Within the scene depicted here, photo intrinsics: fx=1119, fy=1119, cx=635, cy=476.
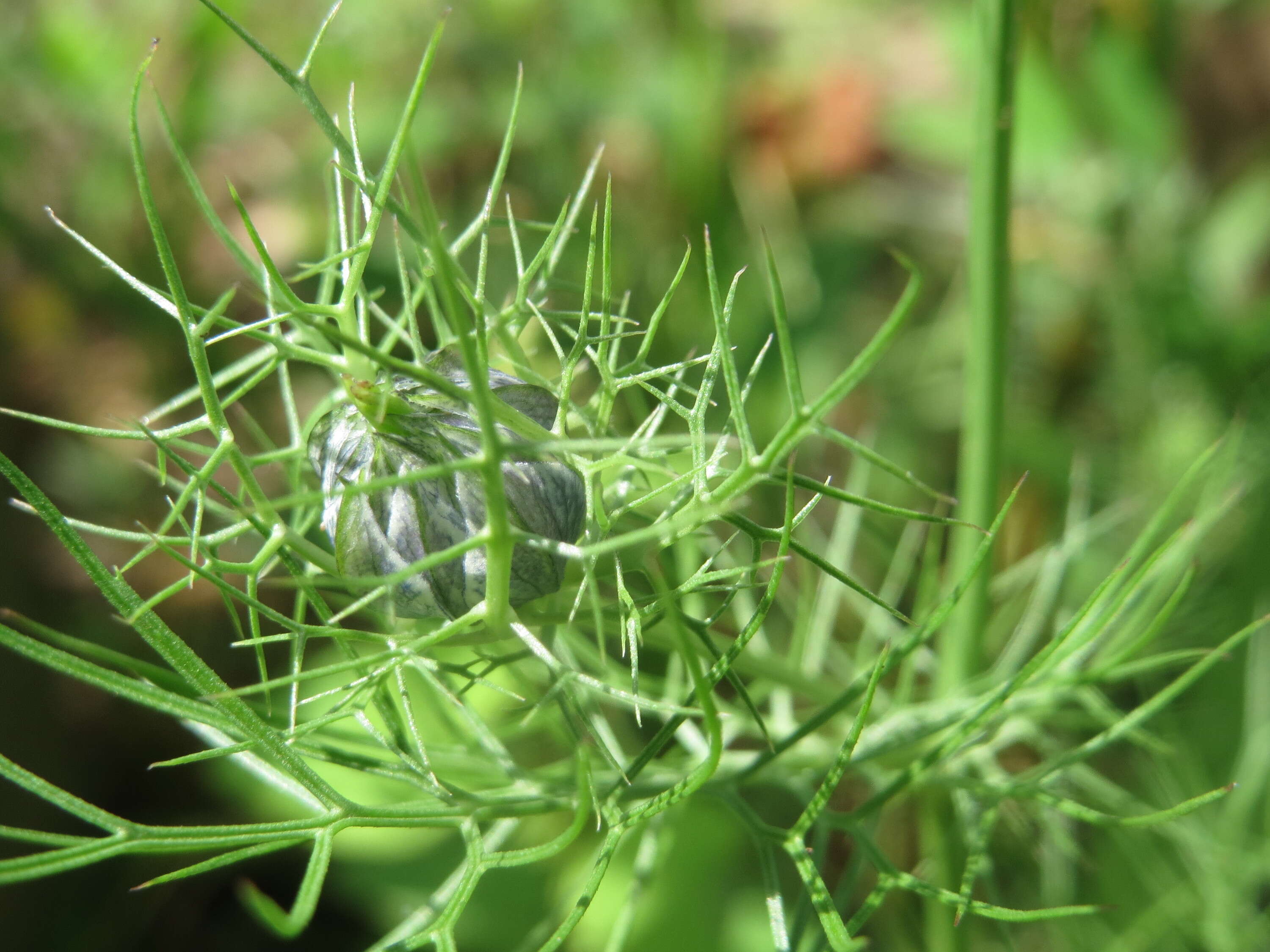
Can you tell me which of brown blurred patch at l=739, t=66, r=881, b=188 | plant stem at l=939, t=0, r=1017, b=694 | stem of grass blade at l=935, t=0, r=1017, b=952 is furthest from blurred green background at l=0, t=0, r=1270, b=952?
plant stem at l=939, t=0, r=1017, b=694

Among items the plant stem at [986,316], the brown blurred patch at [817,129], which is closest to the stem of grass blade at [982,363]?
the plant stem at [986,316]

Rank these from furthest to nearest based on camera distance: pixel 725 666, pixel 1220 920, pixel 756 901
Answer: pixel 756 901 < pixel 1220 920 < pixel 725 666

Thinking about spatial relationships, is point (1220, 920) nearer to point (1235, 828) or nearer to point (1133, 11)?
point (1235, 828)

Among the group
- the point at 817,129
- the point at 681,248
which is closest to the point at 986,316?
the point at 681,248

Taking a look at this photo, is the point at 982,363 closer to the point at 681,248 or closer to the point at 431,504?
the point at 431,504

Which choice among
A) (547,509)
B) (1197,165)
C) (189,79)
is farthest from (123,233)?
(1197,165)

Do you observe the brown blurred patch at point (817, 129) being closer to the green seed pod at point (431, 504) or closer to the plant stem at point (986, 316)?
the plant stem at point (986, 316)
